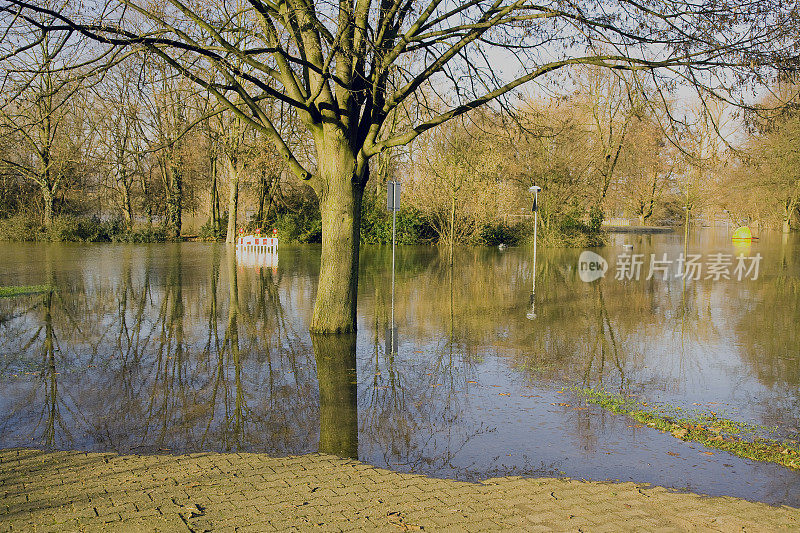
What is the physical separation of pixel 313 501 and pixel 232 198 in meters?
35.5

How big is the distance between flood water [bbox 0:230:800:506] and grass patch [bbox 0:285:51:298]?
495 mm

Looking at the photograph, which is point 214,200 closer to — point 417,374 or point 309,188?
point 309,188

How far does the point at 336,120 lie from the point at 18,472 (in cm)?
724

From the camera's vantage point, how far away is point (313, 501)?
444 cm

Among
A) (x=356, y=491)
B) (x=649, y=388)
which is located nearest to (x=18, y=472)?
(x=356, y=491)

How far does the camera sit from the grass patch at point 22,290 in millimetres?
16156

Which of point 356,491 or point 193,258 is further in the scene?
point 193,258

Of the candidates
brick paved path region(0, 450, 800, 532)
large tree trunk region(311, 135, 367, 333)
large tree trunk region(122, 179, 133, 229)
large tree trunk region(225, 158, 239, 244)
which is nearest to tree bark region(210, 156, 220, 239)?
large tree trunk region(225, 158, 239, 244)

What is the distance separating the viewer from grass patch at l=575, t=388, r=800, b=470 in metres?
5.89

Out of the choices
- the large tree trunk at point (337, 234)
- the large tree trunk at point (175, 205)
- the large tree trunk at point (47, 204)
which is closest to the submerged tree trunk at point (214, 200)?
the large tree trunk at point (175, 205)

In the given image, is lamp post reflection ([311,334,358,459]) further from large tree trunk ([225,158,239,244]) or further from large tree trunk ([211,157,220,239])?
large tree trunk ([211,157,220,239])

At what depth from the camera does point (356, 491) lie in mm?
4664

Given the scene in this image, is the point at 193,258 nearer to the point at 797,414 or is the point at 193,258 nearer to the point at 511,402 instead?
the point at 511,402

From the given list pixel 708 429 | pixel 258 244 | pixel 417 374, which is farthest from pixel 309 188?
pixel 708 429
